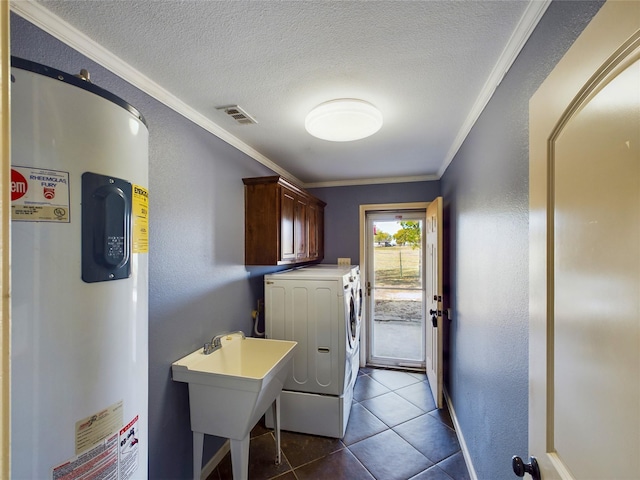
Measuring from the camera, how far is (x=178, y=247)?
1710 millimetres

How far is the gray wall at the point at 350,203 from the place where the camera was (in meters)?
3.60

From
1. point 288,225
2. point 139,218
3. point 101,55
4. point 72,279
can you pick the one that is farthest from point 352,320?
point 101,55

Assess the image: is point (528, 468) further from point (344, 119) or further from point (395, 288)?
point (395, 288)

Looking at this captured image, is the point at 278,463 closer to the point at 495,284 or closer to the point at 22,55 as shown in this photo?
→ the point at 495,284

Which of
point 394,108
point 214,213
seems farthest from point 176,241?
point 394,108

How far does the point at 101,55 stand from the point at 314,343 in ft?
7.51

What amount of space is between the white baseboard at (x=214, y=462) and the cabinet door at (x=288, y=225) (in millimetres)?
1531

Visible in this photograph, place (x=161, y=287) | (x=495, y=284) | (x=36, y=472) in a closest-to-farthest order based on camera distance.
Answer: (x=36, y=472), (x=495, y=284), (x=161, y=287)

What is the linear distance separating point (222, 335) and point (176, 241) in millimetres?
788

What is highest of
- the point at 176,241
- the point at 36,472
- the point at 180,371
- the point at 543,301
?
the point at 176,241

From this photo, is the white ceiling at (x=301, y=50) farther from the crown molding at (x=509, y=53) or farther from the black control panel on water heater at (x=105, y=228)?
the black control panel on water heater at (x=105, y=228)

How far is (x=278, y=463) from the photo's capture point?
201 centimetres

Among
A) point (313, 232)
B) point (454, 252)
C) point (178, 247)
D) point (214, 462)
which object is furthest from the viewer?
Answer: point (313, 232)

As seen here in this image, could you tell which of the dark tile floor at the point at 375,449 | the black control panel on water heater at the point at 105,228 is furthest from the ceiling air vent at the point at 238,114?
the dark tile floor at the point at 375,449
